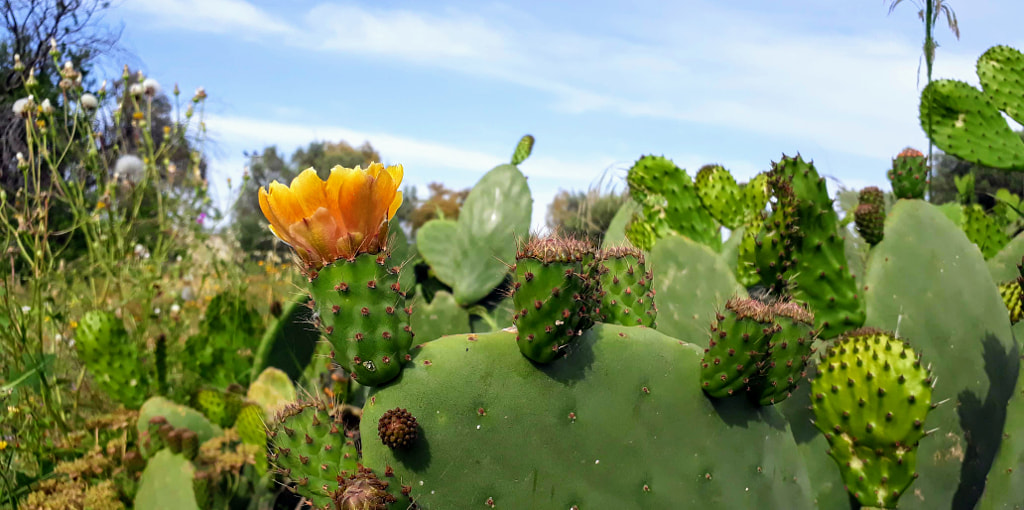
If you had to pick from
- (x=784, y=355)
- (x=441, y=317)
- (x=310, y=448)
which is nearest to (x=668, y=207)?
(x=441, y=317)

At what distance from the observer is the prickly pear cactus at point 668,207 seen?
303 centimetres

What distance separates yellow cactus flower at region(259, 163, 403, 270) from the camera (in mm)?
1207

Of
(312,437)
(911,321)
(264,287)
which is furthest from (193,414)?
(264,287)

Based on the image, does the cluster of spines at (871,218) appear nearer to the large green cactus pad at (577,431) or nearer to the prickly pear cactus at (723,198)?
the prickly pear cactus at (723,198)

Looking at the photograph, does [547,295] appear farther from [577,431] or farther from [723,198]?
[723,198]

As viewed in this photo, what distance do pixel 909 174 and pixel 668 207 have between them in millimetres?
873

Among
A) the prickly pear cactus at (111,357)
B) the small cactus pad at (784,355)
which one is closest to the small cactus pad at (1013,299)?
the small cactus pad at (784,355)

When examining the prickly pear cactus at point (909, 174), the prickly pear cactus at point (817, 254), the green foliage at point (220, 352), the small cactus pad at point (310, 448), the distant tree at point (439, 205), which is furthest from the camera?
the distant tree at point (439, 205)

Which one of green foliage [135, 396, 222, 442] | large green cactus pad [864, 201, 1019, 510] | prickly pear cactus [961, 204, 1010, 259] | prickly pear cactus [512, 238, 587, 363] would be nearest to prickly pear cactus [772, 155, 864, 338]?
large green cactus pad [864, 201, 1019, 510]

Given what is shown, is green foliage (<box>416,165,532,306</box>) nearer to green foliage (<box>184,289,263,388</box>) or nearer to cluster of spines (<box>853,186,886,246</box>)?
green foliage (<box>184,289,263,388</box>)

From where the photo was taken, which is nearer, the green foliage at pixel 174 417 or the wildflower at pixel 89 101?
the green foliage at pixel 174 417

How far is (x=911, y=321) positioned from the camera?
2396 millimetres

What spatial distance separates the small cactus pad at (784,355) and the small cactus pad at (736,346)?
1.2 inches

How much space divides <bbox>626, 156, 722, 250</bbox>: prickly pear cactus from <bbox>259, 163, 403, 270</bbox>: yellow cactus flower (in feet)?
6.17
